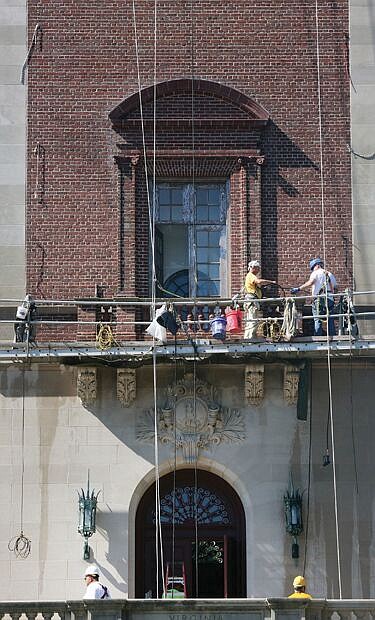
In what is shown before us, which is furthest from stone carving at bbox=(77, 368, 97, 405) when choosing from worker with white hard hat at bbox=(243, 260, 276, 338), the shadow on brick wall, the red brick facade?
the shadow on brick wall

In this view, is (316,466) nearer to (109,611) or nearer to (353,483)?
(353,483)

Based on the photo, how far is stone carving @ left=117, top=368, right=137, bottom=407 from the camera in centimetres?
2991

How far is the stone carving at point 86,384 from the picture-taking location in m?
30.0

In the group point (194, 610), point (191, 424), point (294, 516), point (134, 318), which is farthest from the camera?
point (134, 318)

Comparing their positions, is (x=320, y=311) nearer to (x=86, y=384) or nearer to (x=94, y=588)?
(x=86, y=384)

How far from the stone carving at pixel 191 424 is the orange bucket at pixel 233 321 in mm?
1065

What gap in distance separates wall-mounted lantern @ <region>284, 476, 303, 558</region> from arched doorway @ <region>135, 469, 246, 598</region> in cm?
100

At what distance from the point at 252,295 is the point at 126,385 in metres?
2.63

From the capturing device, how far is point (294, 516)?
29.4 metres

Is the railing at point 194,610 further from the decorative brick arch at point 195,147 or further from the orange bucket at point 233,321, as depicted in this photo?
the decorative brick arch at point 195,147

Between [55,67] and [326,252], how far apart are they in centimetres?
587

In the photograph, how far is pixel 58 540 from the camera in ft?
96.8

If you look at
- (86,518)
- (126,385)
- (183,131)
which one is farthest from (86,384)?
(183,131)

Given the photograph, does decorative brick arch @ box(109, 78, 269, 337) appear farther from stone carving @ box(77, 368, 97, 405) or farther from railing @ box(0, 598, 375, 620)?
railing @ box(0, 598, 375, 620)
